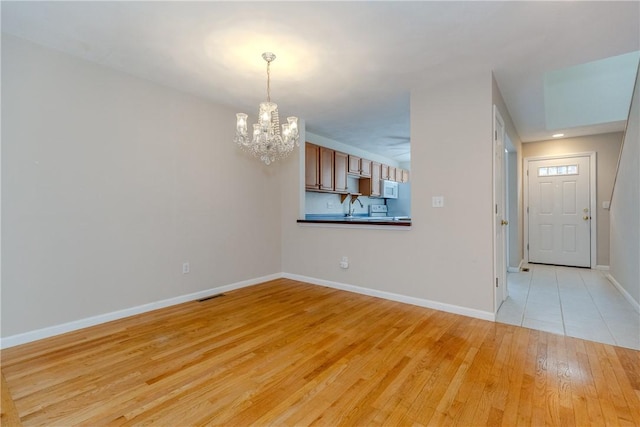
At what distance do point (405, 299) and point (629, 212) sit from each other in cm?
269

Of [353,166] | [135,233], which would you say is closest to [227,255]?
[135,233]

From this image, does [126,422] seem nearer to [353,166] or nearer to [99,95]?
[99,95]

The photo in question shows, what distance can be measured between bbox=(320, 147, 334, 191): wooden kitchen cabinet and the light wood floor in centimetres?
278

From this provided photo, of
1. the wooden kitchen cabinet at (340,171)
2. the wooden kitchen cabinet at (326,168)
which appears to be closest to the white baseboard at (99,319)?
the wooden kitchen cabinet at (326,168)

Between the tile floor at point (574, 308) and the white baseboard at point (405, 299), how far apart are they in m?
0.20

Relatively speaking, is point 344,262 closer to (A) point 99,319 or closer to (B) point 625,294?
(A) point 99,319

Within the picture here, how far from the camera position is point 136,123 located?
9.66ft

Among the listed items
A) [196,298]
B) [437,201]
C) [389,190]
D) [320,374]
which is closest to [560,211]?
[389,190]

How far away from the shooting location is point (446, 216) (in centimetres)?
302

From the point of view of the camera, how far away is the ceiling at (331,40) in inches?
77.5

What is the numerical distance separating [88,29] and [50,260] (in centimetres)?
184

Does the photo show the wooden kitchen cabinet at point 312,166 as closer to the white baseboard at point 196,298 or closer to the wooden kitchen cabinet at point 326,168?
the wooden kitchen cabinet at point 326,168

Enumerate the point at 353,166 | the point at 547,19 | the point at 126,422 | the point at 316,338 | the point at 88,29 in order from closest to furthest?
the point at 126,422 → the point at 547,19 → the point at 88,29 → the point at 316,338 → the point at 353,166

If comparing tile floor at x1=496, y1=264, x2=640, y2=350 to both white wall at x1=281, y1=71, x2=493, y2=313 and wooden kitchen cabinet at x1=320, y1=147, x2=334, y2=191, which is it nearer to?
white wall at x1=281, y1=71, x2=493, y2=313
